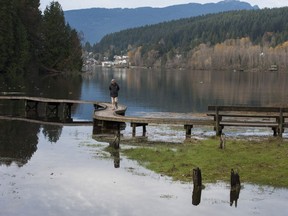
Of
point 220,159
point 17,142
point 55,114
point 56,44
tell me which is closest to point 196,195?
point 220,159

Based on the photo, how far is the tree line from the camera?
105 meters

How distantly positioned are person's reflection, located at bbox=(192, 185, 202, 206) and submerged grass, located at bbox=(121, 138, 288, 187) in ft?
4.26

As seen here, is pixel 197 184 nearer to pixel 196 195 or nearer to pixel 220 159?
pixel 196 195

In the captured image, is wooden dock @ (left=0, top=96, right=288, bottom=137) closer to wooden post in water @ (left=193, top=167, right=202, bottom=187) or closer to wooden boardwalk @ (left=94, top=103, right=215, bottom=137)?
wooden boardwalk @ (left=94, top=103, right=215, bottom=137)

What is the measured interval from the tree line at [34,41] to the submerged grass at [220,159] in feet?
268

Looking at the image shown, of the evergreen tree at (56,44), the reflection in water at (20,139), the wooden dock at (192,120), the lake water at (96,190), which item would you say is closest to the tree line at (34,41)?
the evergreen tree at (56,44)

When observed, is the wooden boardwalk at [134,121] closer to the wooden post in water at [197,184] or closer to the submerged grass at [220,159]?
the submerged grass at [220,159]

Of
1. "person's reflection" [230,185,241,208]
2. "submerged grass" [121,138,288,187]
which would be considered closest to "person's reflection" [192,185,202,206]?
"person's reflection" [230,185,241,208]

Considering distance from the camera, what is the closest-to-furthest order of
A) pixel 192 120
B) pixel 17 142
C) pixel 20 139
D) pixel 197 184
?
1. pixel 197 184
2. pixel 17 142
3. pixel 20 139
4. pixel 192 120

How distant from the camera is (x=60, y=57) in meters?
136

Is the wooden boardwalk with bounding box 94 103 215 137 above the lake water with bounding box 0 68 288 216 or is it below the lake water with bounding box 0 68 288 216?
above

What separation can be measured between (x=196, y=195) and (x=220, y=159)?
5069 millimetres

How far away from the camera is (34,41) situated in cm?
12800

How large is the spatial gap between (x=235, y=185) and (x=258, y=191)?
799 mm
